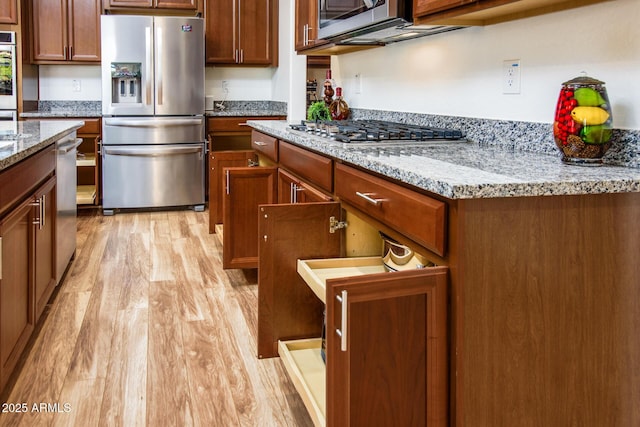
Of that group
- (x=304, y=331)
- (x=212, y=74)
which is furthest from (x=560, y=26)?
(x=212, y=74)

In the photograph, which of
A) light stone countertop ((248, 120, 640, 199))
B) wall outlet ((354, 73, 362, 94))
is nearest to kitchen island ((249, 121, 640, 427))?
light stone countertop ((248, 120, 640, 199))

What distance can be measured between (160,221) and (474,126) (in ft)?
10.6

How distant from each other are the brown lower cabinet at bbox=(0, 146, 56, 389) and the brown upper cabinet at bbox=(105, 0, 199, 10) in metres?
2.85

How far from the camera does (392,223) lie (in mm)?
1558

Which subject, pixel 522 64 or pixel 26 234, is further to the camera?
pixel 26 234

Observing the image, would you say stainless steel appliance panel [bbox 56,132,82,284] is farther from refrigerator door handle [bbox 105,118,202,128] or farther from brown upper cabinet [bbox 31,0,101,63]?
brown upper cabinet [bbox 31,0,101,63]

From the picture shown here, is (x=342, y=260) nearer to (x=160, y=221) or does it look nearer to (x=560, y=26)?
(x=560, y=26)

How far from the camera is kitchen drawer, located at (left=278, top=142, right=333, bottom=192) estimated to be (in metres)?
2.15

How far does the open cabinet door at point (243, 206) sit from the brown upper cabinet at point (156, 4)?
285 centimetres

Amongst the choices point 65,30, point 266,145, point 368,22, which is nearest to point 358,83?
point 266,145

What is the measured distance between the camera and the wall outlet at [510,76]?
6.56ft

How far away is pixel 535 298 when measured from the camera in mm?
1312

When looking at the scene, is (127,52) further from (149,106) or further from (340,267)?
(340,267)

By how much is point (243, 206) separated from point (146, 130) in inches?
90.0
